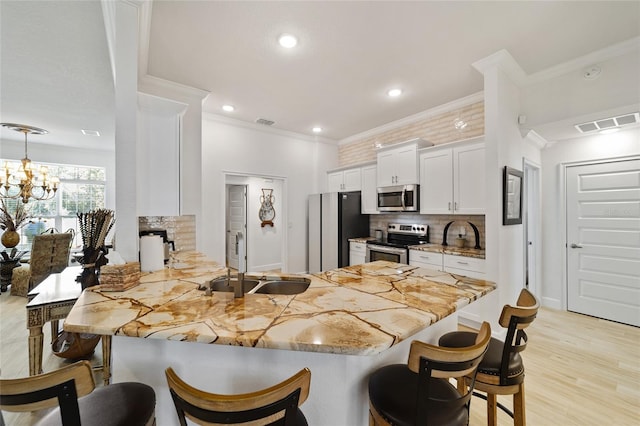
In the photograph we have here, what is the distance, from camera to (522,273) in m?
3.15

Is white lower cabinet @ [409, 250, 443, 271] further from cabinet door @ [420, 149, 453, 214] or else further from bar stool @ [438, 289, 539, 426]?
bar stool @ [438, 289, 539, 426]

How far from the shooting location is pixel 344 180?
17.1ft

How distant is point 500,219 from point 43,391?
3.35 meters

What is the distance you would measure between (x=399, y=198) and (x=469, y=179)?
1.05 metres

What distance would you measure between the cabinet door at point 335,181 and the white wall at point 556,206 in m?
3.21

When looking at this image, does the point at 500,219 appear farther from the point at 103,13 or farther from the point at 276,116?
the point at 103,13

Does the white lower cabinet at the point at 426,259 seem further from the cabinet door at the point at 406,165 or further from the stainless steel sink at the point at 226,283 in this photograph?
the stainless steel sink at the point at 226,283

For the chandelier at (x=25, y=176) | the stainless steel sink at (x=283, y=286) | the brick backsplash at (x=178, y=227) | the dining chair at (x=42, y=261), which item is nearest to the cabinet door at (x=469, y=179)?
the stainless steel sink at (x=283, y=286)

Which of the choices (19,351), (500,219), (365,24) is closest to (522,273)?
(500,219)

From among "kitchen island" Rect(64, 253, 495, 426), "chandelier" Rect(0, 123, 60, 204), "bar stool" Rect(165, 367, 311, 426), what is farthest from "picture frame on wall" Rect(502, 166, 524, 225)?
"chandelier" Rect(0, 123, 60, 204)

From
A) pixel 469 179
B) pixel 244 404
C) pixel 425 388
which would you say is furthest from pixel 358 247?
pixel 244 404

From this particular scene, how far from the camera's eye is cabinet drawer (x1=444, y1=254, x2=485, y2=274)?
298 centimetres

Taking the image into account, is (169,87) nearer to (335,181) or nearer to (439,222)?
(335,181)

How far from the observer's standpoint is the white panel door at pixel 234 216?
17.5 feet
